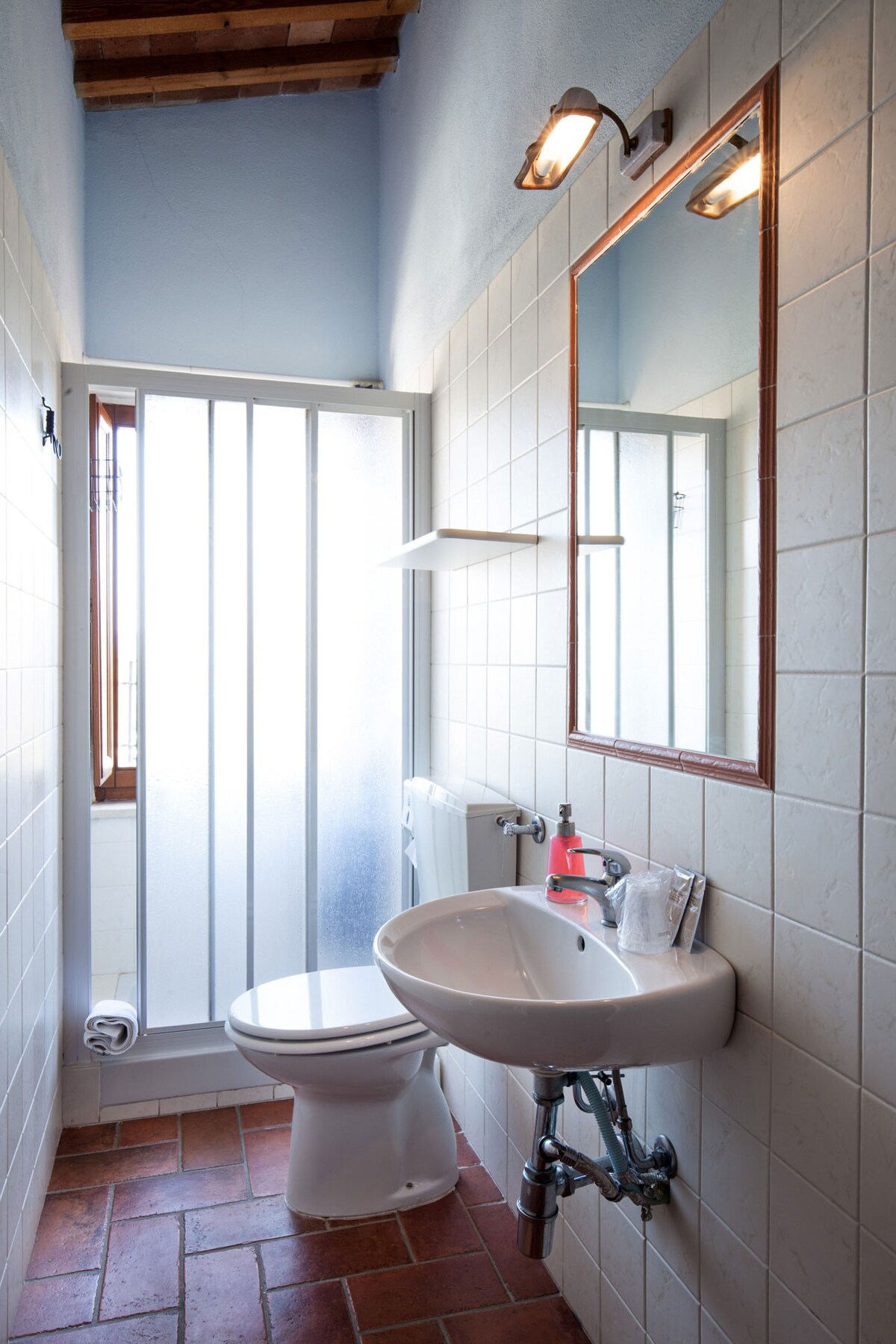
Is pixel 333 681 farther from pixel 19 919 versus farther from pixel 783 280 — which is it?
pixel 783 280

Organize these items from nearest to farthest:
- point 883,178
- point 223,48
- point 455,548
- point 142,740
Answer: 1. point 883,178
2. point 455,548
3. point 142,740
4. point 223,48

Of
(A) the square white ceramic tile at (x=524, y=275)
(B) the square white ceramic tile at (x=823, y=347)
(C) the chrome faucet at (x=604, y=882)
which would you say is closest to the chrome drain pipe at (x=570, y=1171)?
(C) the chrome faucet at (x=604, y=882)

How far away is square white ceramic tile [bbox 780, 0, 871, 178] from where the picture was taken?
938 millimetres

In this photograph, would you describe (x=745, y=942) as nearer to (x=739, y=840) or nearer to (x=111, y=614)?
(x=739, y=840)

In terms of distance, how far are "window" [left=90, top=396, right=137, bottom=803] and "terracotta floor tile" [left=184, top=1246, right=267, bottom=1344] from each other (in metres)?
1.44

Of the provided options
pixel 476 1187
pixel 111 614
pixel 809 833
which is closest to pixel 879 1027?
pixel 809 833

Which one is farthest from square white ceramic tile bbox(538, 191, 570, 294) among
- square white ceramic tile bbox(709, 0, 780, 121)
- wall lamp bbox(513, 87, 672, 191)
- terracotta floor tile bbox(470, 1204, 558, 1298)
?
terracotta floor tile bbox(470, 1204, 558, 1298)

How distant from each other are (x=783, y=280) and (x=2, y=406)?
1278mm

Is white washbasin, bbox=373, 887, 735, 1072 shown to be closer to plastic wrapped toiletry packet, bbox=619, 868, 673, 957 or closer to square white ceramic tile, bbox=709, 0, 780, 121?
plastic wrapped toiletry packet, bbox=619, 868, 673, 957

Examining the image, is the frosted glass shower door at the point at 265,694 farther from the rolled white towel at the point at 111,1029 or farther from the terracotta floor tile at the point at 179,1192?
the terracotta floor tile at the point at 179,1192

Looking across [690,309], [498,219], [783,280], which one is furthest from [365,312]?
[783,280]

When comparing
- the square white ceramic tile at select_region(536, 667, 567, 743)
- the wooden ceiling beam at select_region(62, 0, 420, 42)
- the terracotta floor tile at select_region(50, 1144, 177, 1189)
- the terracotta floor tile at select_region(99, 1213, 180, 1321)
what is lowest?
the terracotta floor tile at select_region(50, 1144, 177, 1189)

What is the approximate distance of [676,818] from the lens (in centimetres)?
130

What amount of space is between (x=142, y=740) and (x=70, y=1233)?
112 centimetres
